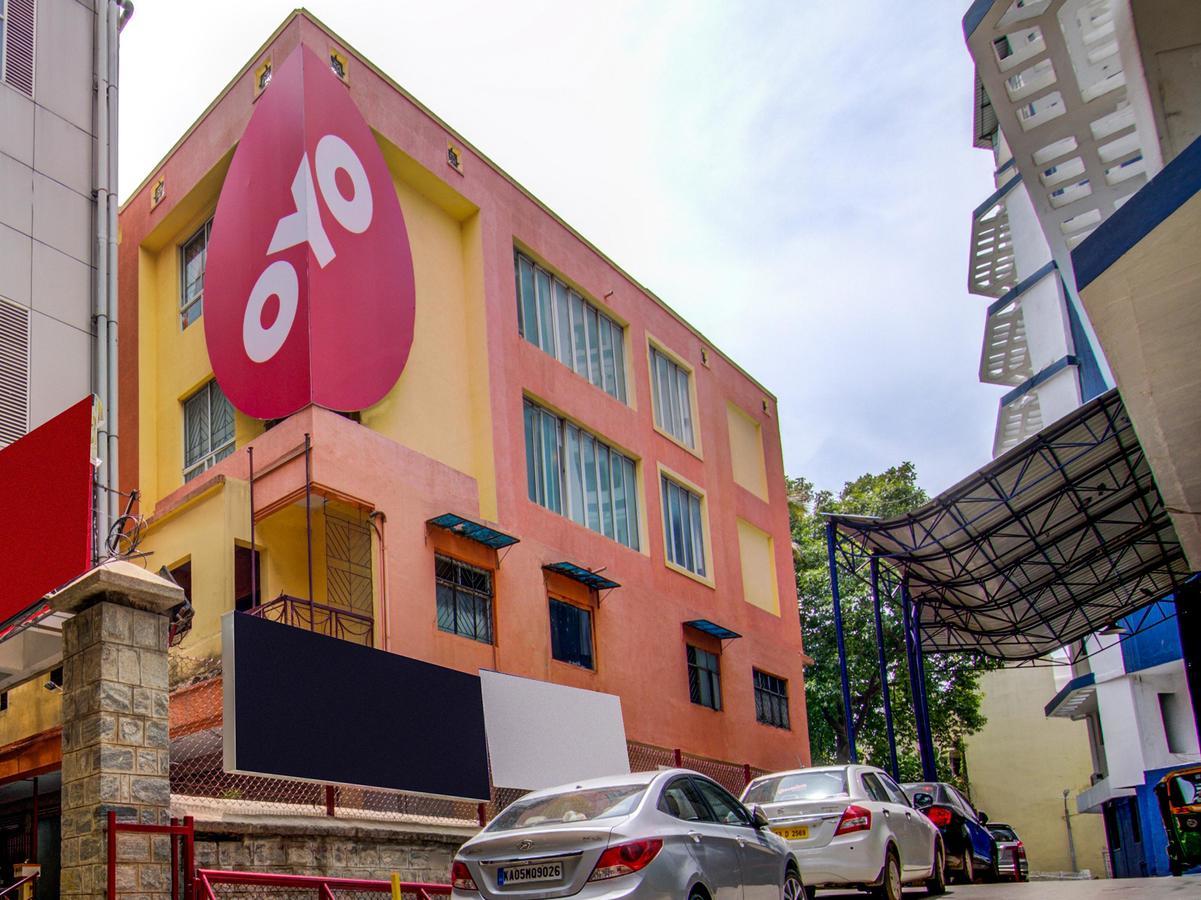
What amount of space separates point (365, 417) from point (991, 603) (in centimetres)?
1731

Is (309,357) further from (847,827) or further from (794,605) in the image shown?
(794,605)

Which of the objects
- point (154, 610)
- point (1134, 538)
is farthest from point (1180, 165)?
point (1134, 538)

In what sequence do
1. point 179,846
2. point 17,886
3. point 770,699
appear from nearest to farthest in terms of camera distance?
point 179,846, point 17,886, point 770,699

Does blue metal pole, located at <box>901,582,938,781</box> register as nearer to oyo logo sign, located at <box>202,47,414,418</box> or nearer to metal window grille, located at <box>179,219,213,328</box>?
oyo logo sign, located at <box>202,47,414,418</box>

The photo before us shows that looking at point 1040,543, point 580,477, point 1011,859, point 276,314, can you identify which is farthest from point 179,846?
point 1040,543

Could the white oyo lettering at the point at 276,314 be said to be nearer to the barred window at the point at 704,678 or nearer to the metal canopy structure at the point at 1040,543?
the metal canopy structure at the point at 1040,543

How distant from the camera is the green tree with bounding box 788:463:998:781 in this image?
130 ft

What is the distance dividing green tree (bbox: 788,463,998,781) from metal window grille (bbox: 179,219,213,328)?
73.7ft

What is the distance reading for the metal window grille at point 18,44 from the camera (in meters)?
18.1

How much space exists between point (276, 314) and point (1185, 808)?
1593 centimetres

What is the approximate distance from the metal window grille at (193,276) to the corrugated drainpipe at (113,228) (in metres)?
4.05

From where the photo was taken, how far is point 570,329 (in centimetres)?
2669

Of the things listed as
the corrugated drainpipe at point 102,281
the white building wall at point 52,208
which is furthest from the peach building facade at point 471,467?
the white building wall at point 52,208

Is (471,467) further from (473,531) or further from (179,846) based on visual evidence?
(179,846)
